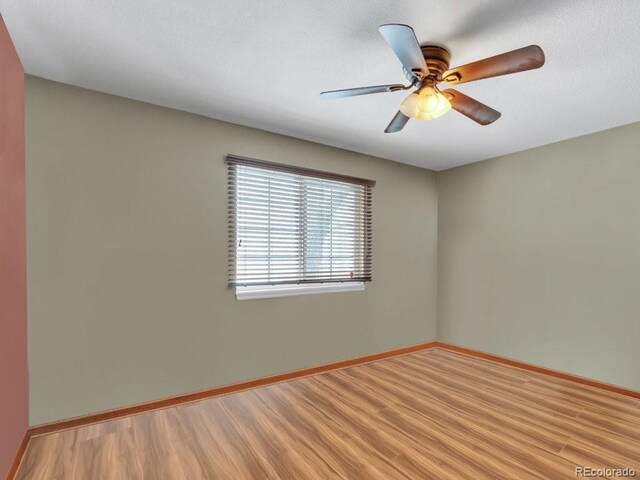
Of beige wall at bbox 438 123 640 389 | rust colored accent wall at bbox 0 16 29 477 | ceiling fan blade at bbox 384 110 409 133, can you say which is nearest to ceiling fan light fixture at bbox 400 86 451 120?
ceiling fan blade at bbox 384 110 409 133

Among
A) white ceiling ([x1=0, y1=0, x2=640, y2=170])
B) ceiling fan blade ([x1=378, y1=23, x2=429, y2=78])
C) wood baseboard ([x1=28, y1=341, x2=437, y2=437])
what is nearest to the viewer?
ceiling fan blade ([x1=378, y1=23, x2=429, y2=78])

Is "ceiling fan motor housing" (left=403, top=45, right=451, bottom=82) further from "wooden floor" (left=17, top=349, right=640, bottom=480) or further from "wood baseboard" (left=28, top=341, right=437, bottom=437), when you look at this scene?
"wood baseboard" (left=28, top=341, right=437, bottom=437)

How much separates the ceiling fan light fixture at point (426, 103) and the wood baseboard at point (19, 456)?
9.33 feet

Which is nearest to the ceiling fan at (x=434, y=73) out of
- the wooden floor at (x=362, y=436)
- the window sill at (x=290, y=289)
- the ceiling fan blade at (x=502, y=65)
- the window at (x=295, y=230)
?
the ceiling fan blade at (x=502, y=65)

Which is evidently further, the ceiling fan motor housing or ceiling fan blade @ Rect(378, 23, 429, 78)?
the ceiling fan motor housing

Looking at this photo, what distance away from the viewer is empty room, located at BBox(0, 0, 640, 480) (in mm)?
1717

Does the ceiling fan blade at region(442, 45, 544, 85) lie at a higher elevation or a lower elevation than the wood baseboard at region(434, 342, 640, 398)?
higher

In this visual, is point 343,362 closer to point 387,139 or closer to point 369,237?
point 369,237

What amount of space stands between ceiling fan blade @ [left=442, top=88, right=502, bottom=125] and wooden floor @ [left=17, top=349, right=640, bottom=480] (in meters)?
2.01

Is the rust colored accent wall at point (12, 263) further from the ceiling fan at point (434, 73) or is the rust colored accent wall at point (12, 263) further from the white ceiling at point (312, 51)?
the ceiling fan at point (434, 73)

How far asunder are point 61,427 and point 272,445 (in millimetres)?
1418

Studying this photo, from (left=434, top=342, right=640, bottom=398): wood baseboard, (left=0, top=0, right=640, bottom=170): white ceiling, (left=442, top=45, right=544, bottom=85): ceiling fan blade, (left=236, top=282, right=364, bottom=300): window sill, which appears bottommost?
(left=434, top=342, right=640, bottom=398): wood baseboard

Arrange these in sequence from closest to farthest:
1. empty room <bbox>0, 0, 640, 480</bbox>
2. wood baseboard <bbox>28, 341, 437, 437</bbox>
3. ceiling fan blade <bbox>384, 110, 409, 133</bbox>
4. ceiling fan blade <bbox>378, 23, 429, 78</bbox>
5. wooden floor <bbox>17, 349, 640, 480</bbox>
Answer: ceiling fan blade <bbox>378, 23, 429, 78</bbox> < empty room <bbox>0, 0, 640, 480</bbox> < wooden floor <bbox>17, 349, 640, 480</bbox> < ceiling fan blade <bbox>384, 110, 409, 133</bbox> < wood baseboard <bbox>28, 341, 437, 437</bbox>

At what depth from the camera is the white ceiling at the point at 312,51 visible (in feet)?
5.06
